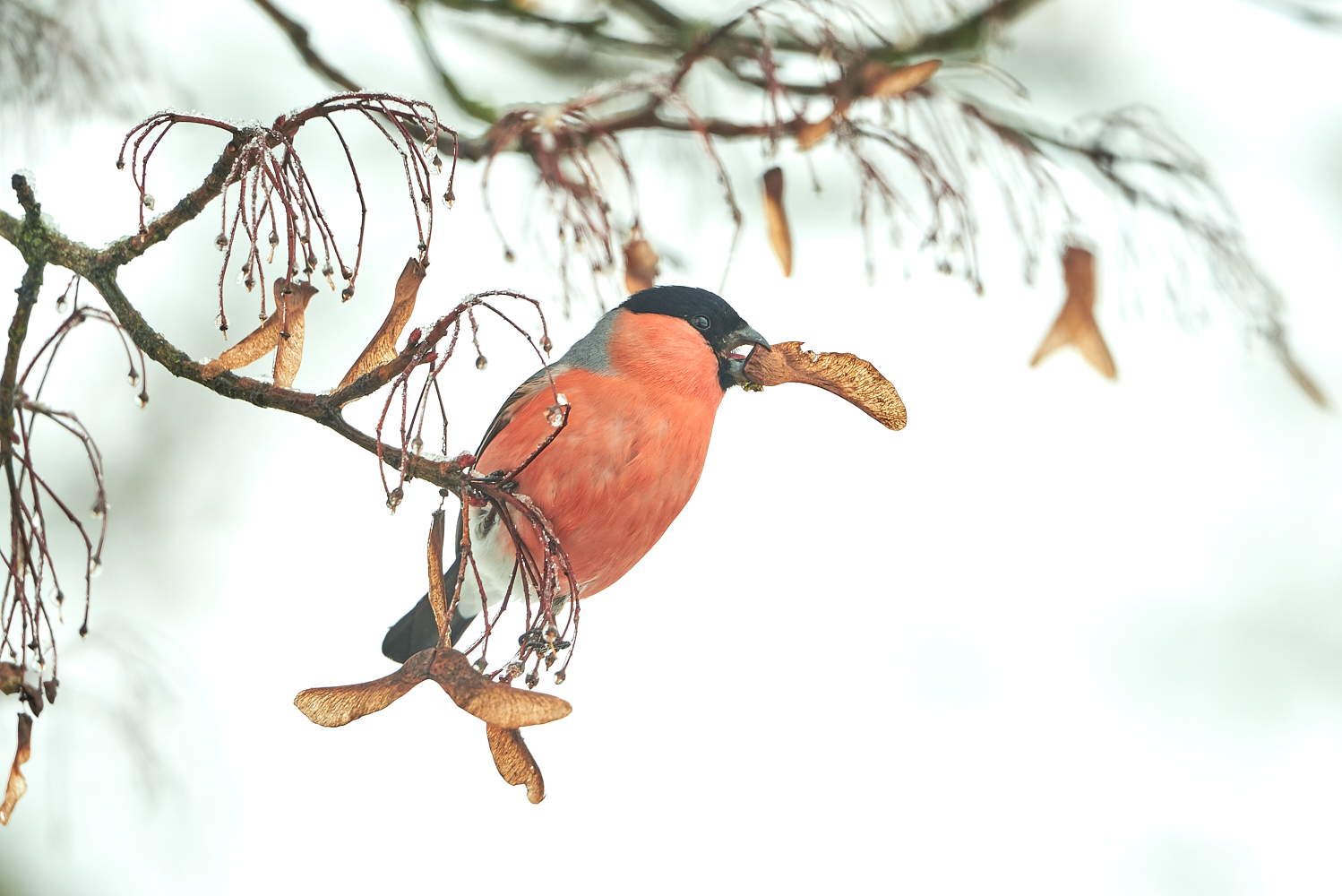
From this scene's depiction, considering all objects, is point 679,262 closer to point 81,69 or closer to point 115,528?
point 81,69

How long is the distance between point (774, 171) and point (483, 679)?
129 cm

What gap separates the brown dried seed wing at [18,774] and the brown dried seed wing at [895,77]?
1545 millimetres

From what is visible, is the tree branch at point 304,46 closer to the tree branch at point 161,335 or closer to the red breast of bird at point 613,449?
the red breast of bird at point 613,449

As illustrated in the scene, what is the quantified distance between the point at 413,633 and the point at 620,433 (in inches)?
40.7

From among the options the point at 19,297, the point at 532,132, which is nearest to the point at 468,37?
the point at 532,132

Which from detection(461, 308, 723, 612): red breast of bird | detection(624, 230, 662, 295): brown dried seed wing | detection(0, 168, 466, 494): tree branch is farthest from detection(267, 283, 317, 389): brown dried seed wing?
detection(624, 230, 662, 295): brown dried seed wing

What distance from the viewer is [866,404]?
5.25ft

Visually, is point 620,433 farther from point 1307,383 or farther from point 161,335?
point 1307,383

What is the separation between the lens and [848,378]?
1580 mm

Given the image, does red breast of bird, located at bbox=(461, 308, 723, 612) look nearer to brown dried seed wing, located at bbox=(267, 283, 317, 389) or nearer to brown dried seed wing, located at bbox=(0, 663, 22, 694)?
brown dried seed wing, located at bbox=(267, 283, 317, 389)

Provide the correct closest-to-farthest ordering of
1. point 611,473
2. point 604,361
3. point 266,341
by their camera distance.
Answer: point 266,341 < point 611,473 < point 604,361

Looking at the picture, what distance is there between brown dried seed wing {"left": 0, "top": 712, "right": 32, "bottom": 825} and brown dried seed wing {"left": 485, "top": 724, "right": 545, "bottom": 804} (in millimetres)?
18

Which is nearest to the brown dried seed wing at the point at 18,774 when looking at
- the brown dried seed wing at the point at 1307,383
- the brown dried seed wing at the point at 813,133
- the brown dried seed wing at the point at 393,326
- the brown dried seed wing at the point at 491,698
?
the brown dried seed wing at the point at 491,698

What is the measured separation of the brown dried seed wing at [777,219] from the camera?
7.70 feet
